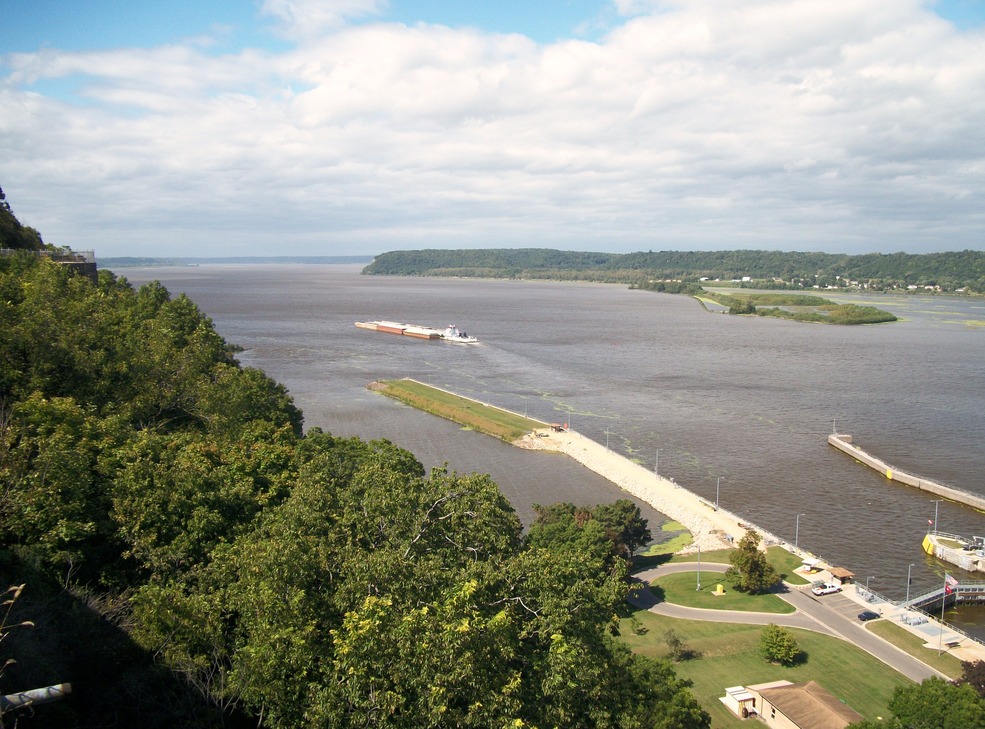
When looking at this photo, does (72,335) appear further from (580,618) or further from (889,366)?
(889,366)

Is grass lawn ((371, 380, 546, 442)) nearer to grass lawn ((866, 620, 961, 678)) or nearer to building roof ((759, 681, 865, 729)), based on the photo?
grass lawn ((866, 620, 961, 678))

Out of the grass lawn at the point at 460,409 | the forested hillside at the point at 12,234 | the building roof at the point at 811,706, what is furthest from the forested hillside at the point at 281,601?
the forested hillside at the point at 12,234

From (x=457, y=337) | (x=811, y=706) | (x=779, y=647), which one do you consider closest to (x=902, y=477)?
(x=779, y=647)

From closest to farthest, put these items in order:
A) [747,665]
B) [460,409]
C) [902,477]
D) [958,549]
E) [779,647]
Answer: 1. [779,647]
2. [747,665]
3. [958,549]
4. [902,477]
5. [460,409]

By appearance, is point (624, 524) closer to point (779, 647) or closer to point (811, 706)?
point (779, 647)

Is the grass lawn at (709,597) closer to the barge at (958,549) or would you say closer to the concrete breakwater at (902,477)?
the barge at (958,549)

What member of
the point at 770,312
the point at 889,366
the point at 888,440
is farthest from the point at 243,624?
the point at 770,312

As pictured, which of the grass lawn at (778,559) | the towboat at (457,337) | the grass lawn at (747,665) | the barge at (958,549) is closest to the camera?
the grass lawn at (747,665)
